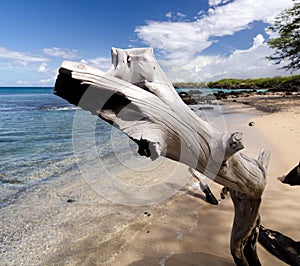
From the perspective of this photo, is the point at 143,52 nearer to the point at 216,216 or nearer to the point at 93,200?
the point at 216,216

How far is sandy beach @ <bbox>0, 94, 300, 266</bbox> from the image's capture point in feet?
9.64

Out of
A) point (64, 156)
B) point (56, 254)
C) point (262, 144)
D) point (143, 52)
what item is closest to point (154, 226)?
point (56, 254)

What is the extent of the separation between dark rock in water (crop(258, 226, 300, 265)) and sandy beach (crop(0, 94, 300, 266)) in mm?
70

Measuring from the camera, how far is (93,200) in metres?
4.71

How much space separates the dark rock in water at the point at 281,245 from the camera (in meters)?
2.54

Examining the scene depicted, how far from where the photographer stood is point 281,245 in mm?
2719

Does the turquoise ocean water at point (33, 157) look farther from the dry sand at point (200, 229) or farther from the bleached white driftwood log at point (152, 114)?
the bleached white driftwood log at point (152, 114)

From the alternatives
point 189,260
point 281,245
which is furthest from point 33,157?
point 281,245

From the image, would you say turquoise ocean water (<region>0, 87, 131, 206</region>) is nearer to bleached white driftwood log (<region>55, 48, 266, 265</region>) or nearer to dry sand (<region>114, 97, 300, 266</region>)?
dry sand (<region>114, 97, 300, 266</region>)

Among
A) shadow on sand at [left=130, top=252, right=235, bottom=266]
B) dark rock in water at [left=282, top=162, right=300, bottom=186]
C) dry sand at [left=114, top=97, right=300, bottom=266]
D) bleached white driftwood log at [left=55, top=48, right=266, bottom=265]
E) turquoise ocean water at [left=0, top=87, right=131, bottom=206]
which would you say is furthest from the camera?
turquoise ocean water at [left=0, top=87, right=131, bottom=206]

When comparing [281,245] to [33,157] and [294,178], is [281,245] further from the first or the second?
[33,157]

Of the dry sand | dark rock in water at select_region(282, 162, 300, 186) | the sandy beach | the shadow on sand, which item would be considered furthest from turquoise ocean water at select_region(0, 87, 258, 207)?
the shadow on sand

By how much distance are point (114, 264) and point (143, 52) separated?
235 centimetres

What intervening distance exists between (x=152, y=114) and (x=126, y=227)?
2599 millimetres
